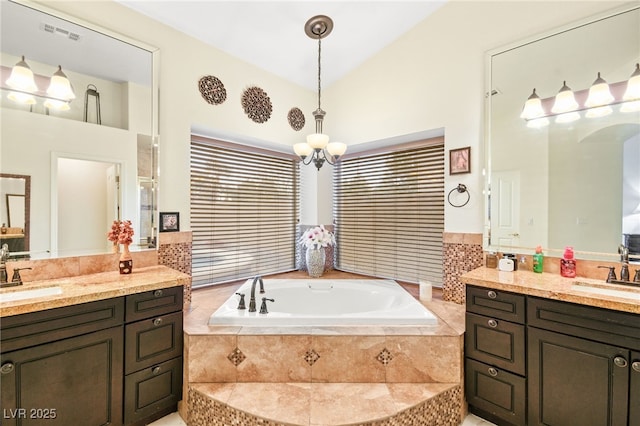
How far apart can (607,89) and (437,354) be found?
217cm

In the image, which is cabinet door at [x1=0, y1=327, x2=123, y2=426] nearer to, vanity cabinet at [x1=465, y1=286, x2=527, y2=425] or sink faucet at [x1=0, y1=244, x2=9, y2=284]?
sink faucet at [x1=0, y1=244, x2=9, y2=284]

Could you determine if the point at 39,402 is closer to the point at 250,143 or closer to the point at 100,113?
the point at 100,113

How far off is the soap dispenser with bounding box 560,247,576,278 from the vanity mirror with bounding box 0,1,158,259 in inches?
125

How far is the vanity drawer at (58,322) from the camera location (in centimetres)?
136

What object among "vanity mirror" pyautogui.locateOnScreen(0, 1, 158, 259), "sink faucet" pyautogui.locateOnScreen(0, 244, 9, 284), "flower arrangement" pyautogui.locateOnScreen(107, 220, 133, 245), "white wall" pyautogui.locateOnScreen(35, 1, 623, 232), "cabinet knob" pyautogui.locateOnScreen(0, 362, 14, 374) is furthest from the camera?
"white wall" pyautogui.locateOnScreen(35, 1, 623, 232)

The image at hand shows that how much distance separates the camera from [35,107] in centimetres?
186

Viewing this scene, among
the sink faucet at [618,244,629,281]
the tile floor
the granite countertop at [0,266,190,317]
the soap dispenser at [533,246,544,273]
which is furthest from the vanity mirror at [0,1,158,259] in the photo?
the sink faucet at [618,244,629,281]

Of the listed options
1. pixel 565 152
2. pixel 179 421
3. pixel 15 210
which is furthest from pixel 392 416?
pixel 15 210

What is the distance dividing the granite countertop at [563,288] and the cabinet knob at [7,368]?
103 inches

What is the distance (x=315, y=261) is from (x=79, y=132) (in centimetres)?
245

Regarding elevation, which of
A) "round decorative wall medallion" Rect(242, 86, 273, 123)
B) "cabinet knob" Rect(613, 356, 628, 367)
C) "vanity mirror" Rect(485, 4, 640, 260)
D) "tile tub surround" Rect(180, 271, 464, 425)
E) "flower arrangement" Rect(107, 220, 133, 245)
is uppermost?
"round decorative wall medallion" Rect(242, 86, 273, 123)

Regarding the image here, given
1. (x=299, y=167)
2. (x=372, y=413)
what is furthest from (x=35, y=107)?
(x=372, y=413)

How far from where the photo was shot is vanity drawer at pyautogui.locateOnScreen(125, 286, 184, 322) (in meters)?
1.74

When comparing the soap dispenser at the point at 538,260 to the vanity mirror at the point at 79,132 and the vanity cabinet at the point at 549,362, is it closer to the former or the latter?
the vanity cabinet at the point at 549,362
